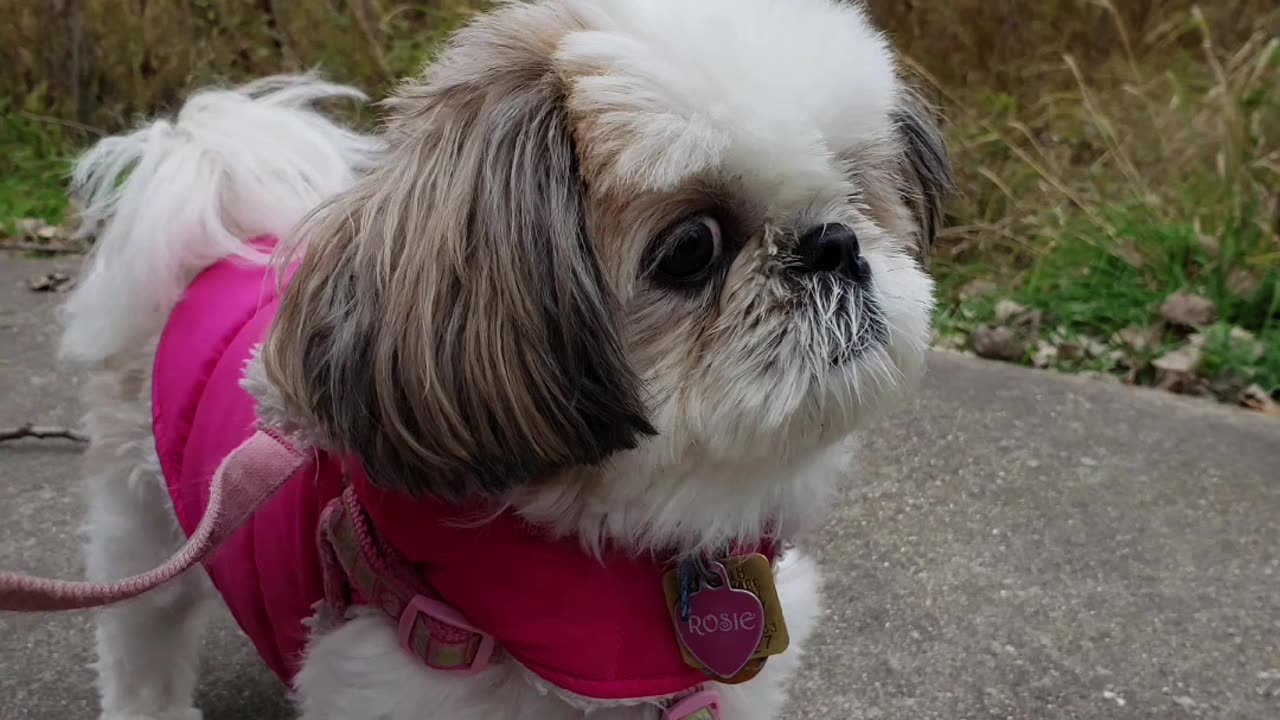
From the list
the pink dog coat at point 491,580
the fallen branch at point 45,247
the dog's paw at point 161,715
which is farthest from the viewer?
the fallen branch at point 45,247

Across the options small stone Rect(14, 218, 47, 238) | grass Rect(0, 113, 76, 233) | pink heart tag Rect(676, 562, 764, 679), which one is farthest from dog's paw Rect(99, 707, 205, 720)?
grass Rect(0, 113, 76, 233)

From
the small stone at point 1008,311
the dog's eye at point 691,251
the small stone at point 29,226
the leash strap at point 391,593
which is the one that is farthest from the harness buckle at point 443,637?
the small stone at point 29,226

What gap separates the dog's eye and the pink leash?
1.69ft

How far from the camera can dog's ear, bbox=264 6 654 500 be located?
112 centimetres

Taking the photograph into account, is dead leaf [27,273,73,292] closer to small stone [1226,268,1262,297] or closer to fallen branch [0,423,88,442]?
fallen branch [0,423,88,442]

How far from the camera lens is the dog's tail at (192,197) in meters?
1.73

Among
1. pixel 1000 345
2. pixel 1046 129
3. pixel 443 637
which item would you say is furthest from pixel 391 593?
pixel 1046 129

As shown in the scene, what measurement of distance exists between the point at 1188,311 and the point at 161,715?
3.11 m

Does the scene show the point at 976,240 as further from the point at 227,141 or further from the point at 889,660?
the point at 227,141

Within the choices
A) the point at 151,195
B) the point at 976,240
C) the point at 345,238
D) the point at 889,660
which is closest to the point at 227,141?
the point at 151,195

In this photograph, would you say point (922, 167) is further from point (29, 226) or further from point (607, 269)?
point (29, 226)

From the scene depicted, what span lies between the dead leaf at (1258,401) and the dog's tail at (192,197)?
2625 millimetres

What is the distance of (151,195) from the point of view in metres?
1.76

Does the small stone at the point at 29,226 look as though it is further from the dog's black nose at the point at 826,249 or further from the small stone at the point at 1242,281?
the small stone at the point at 1242,281
